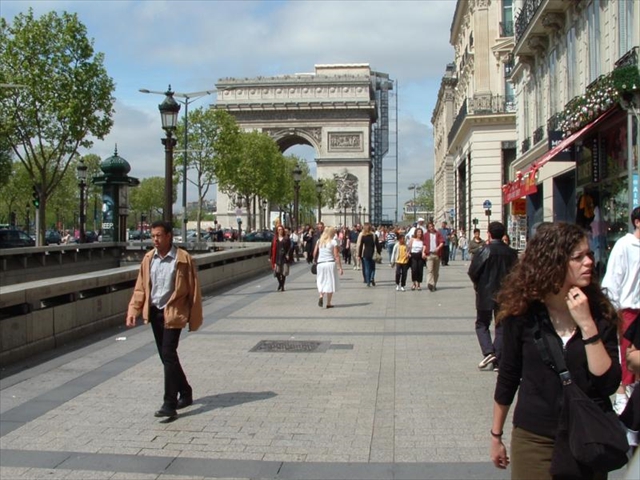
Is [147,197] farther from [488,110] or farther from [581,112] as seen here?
[581,112]

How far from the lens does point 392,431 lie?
22.5 feet

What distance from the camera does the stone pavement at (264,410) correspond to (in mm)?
5977

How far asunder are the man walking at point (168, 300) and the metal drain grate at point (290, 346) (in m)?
3.57

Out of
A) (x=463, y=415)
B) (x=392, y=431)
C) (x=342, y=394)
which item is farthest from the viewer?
(x=342, y=394)

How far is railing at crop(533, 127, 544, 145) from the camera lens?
26703 millimetres

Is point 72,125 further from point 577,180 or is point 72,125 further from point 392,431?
point 392,431

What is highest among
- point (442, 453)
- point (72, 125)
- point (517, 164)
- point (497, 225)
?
point (72, 125)

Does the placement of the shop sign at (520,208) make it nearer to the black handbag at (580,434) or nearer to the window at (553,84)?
the window at (553,84)

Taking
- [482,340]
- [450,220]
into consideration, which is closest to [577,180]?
[482,340]

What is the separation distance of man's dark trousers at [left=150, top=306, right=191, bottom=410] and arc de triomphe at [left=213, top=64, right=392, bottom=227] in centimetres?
8695

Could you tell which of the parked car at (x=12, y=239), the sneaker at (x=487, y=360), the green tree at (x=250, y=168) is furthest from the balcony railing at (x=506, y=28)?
the sneaker at (x=487, y=360)

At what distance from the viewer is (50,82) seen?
1395 inches

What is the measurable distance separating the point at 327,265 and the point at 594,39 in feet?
29.2

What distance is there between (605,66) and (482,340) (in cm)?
1138
